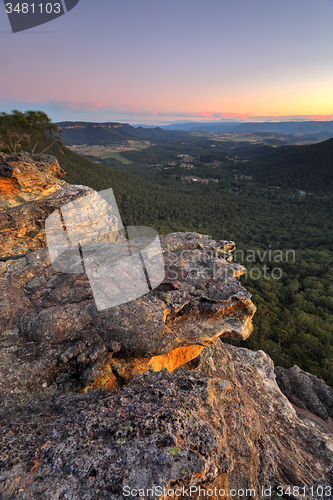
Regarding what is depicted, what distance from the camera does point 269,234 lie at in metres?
65.8

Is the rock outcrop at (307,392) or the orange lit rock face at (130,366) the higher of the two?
the orange lit rock face at (130,366)

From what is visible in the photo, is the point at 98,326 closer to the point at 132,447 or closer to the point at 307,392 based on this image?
the point at 132,447

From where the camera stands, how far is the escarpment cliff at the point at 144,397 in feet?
12.5

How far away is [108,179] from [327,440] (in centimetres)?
9424

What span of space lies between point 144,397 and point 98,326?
2.91 m

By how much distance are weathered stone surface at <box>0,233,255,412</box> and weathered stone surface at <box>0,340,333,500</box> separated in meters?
0.77

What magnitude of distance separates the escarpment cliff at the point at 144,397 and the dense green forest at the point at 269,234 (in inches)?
469

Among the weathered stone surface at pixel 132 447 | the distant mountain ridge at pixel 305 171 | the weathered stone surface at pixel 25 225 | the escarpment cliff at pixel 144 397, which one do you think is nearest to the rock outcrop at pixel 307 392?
the escarpment cliff at pixel 144 397

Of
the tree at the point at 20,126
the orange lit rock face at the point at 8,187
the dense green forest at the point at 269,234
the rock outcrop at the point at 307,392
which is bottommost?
the dense green forest at the point at 269,234

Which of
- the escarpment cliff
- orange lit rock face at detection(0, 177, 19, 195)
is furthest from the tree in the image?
the escarpment cliff

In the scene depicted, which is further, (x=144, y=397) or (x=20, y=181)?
(x=20, y=181)

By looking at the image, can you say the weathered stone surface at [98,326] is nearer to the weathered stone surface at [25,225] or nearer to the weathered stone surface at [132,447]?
the weathered stone surface at [132,447]

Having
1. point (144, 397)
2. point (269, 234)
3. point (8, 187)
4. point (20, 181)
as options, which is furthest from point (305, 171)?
point (144, 397)

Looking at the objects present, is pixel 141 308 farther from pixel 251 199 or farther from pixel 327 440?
pixel 251 199
